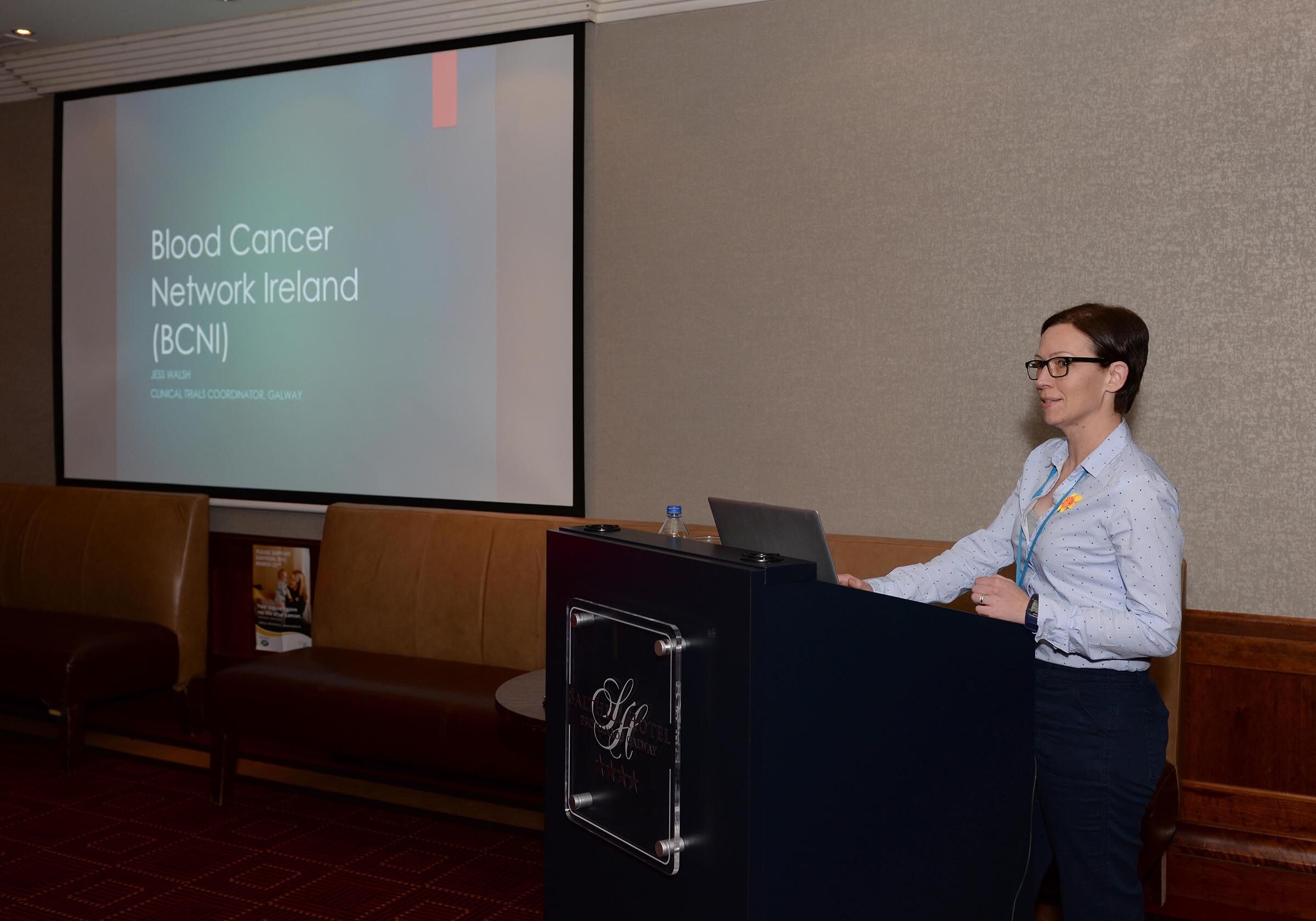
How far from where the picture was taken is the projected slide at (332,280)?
4527mm

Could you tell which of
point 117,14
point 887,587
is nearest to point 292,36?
point 117,14

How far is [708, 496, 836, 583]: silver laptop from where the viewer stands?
1.75 m

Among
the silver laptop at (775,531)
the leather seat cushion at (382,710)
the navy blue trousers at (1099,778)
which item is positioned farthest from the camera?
the leather seat cushion at (382,710)

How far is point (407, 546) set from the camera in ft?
14.9

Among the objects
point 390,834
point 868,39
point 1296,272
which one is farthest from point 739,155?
point 390,834

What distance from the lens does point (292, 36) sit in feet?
16.3

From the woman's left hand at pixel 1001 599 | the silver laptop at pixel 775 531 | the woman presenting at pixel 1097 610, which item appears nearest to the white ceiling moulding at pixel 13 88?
the silver laptop at pixel 775 531

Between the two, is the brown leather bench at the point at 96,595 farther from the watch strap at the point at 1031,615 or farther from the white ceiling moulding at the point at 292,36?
the watch strap at the point at 1031,615

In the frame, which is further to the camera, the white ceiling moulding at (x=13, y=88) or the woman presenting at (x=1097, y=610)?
the white ceiling moulding at (x=13, y=88)

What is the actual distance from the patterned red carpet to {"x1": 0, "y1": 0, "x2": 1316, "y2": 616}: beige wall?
4.70ft

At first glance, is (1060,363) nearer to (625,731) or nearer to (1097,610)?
(1097,610)

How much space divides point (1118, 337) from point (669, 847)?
52.5 inches

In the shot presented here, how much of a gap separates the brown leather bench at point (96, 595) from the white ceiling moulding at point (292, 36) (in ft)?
6.72

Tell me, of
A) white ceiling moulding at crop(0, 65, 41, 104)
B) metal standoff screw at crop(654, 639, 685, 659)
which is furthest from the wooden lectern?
white ceiling moulding at crop(0, 65, 41, 104)
